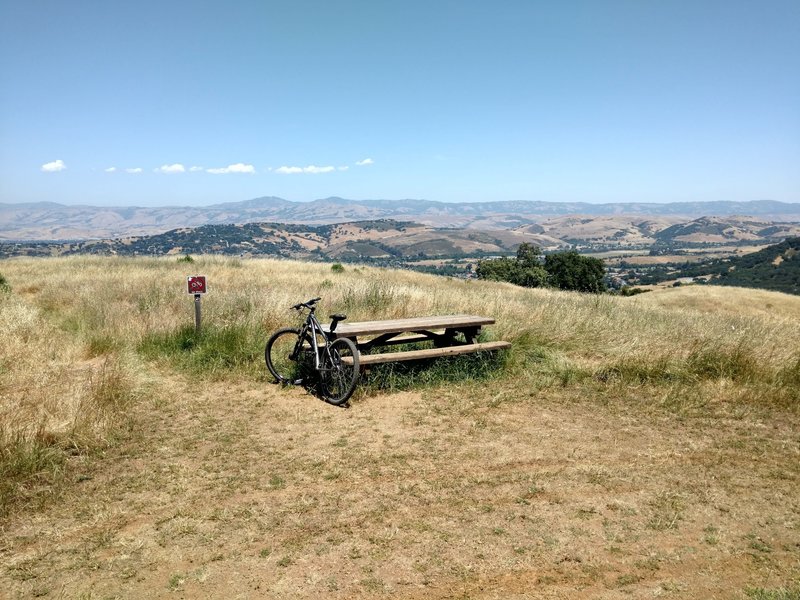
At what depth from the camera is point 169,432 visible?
516 cm

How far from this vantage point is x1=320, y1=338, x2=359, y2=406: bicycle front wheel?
19.5ft

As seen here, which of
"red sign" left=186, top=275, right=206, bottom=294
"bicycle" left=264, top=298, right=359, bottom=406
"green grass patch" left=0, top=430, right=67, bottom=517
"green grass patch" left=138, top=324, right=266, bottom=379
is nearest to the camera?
"green grass patch" left=0, top=430, right=67, bottom=517

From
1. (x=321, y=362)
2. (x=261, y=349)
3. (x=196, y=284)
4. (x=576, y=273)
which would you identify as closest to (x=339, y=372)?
(x=321, y=362)

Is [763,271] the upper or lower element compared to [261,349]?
lower

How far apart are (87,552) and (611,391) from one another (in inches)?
227

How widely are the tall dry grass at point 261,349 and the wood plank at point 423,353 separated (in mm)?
397

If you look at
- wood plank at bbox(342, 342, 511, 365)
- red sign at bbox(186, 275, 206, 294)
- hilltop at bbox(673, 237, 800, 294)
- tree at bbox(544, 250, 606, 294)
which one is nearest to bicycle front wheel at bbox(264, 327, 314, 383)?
wood plank at bbox(342, 342, 511, 365)

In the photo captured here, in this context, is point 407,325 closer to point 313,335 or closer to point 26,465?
point 313,335

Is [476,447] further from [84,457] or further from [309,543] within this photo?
[84,457]

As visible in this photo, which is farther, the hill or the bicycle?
the hill

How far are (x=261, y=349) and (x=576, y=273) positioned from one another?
49338mm

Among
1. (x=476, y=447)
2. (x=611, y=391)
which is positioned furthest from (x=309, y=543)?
(x=611, y=391)

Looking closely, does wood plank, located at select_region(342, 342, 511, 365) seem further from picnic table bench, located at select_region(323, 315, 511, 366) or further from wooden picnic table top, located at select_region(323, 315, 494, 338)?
wooden picnic table top, located at select_region(323, 315, 494, 338)

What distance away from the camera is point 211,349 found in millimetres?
7512
